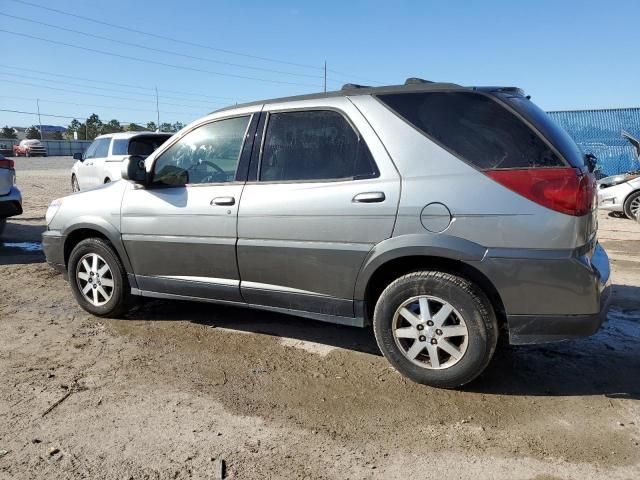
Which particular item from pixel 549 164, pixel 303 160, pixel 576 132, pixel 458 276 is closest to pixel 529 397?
pixel 458 276

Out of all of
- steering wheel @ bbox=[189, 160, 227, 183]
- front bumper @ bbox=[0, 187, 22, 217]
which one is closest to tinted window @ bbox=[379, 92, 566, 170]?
steering wheel @ bbox=[189, 160, 227, 183]

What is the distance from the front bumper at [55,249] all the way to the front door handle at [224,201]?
70.7 inches

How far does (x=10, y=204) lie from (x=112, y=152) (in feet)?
14.8

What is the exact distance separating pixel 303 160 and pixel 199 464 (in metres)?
2.11

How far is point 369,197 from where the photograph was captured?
3465 mm

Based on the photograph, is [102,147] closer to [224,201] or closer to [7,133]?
[224,201]

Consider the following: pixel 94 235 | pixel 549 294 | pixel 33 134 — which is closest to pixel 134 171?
pixel 94 235

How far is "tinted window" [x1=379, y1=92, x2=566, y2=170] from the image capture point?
3.14 meters

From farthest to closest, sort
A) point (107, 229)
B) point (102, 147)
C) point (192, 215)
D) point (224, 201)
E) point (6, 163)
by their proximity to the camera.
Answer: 1. point (102, 147)
2. point (6, 163)
3. point (107, 229)
4. point (192, 215)
5. point (224, 201)

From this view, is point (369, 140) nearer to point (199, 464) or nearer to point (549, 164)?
point (549, 164)

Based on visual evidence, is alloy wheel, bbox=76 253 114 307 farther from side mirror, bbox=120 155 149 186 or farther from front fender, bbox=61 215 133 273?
side mirror, bbox=120 155 149 186

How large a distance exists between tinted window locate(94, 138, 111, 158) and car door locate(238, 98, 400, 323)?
9.71m

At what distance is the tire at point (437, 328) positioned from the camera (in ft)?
10.7

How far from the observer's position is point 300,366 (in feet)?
12.8
